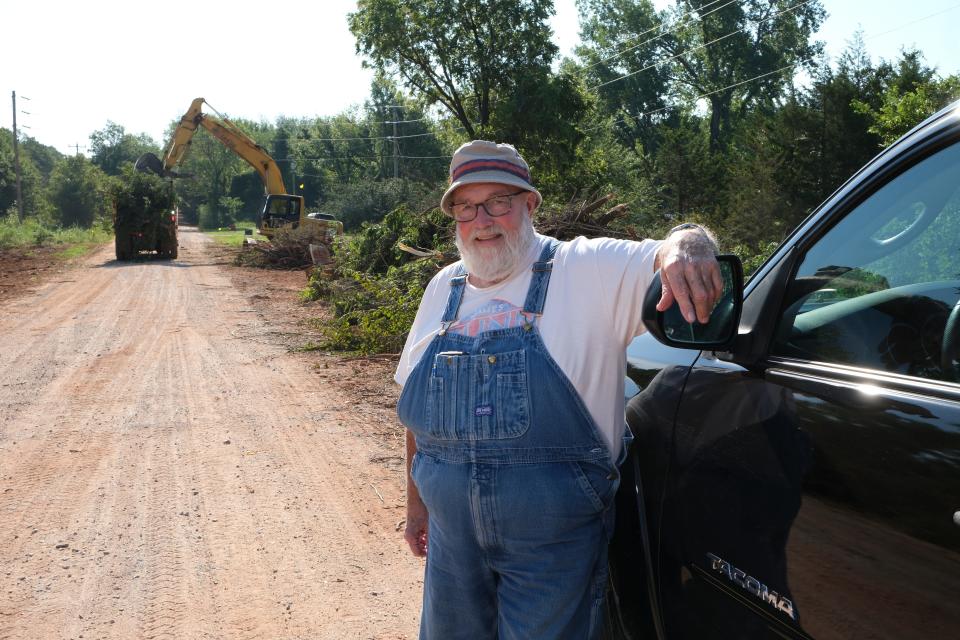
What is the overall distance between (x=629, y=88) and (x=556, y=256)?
6035 centimetres

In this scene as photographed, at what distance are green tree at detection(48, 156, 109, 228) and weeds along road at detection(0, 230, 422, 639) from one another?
6447 cm

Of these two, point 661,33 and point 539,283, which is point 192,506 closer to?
point 539,283

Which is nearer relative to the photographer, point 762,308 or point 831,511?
point 831,511

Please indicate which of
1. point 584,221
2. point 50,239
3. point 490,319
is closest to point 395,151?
point 50,239

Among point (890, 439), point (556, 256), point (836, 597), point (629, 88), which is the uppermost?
point (629, 88)

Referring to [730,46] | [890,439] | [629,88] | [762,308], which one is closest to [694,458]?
[762,308]

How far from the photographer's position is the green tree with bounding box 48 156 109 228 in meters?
67.4

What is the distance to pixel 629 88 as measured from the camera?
195 ft

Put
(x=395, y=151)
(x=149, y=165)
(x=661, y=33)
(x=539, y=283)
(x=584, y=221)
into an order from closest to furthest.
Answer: (x=539, y=283), (x=584, y=221), (x=149, y=165), (x=661, y=33), (x=395, y=151)

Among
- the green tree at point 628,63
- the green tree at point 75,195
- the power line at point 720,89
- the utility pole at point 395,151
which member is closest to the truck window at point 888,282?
the power line at point 720,89

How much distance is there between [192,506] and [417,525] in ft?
9.17

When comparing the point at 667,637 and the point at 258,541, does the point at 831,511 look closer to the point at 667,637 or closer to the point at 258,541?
the point at 667,637

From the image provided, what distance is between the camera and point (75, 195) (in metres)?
67.8

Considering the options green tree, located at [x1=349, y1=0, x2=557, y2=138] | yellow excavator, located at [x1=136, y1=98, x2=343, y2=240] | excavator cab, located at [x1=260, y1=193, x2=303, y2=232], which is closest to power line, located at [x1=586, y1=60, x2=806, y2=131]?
green tree, located at [x1=349, y1=0, x2=557, y2=138]
